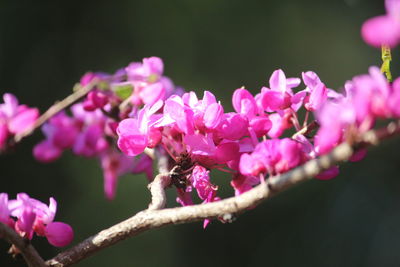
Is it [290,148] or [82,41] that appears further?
[82,41]

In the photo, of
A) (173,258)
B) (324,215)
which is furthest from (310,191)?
(173,258)

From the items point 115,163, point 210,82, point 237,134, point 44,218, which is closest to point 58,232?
point 44,218

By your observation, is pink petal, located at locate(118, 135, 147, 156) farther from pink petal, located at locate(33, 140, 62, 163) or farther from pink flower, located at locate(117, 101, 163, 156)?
pink petal, located at locate(33, 140, 62, 163)

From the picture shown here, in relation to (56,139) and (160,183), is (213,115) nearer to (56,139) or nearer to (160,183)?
(160,183)

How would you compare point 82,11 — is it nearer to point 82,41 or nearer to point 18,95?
point 82,41

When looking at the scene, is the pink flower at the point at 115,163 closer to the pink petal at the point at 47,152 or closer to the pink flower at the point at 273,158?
the pink petal at the point at 47,152

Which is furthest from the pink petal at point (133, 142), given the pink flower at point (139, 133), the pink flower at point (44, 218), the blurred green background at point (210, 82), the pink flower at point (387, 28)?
the blurred green background at point (210, 82)

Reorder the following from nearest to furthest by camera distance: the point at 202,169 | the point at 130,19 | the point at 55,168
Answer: the point at 202,169, the point at 55,168, the point at 130,19

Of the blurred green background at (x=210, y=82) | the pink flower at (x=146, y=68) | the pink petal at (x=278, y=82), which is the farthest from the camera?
the blurred green background at (x=210, y=82)
